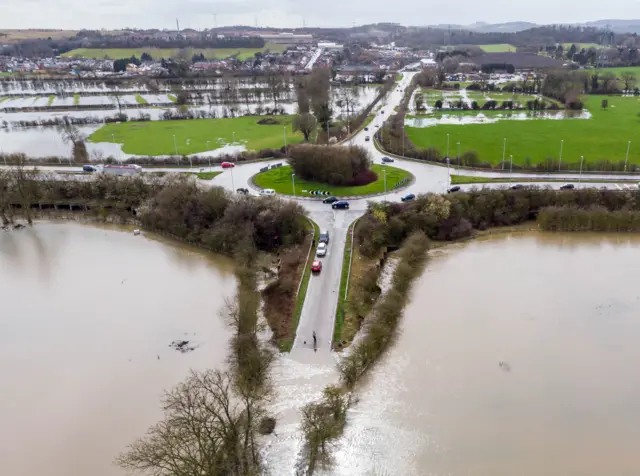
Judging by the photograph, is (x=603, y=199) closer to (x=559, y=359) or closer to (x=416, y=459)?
(x=559, y=359)

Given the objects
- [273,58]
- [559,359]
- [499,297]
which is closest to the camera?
[559,359]

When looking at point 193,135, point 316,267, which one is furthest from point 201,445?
point 193,135

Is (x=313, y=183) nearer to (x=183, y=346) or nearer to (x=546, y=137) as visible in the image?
(x=183, y=346)

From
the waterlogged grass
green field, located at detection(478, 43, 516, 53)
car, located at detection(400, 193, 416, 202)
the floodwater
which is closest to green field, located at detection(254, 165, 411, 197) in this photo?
car, located at detection(400, 193, 416, 202)

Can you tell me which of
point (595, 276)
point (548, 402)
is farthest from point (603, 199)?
point (548, 402)

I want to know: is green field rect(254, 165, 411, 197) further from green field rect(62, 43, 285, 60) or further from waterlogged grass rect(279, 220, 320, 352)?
green field rect(62, 43, 285, 60)

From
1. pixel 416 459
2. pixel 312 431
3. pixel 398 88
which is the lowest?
pixel 416 459
